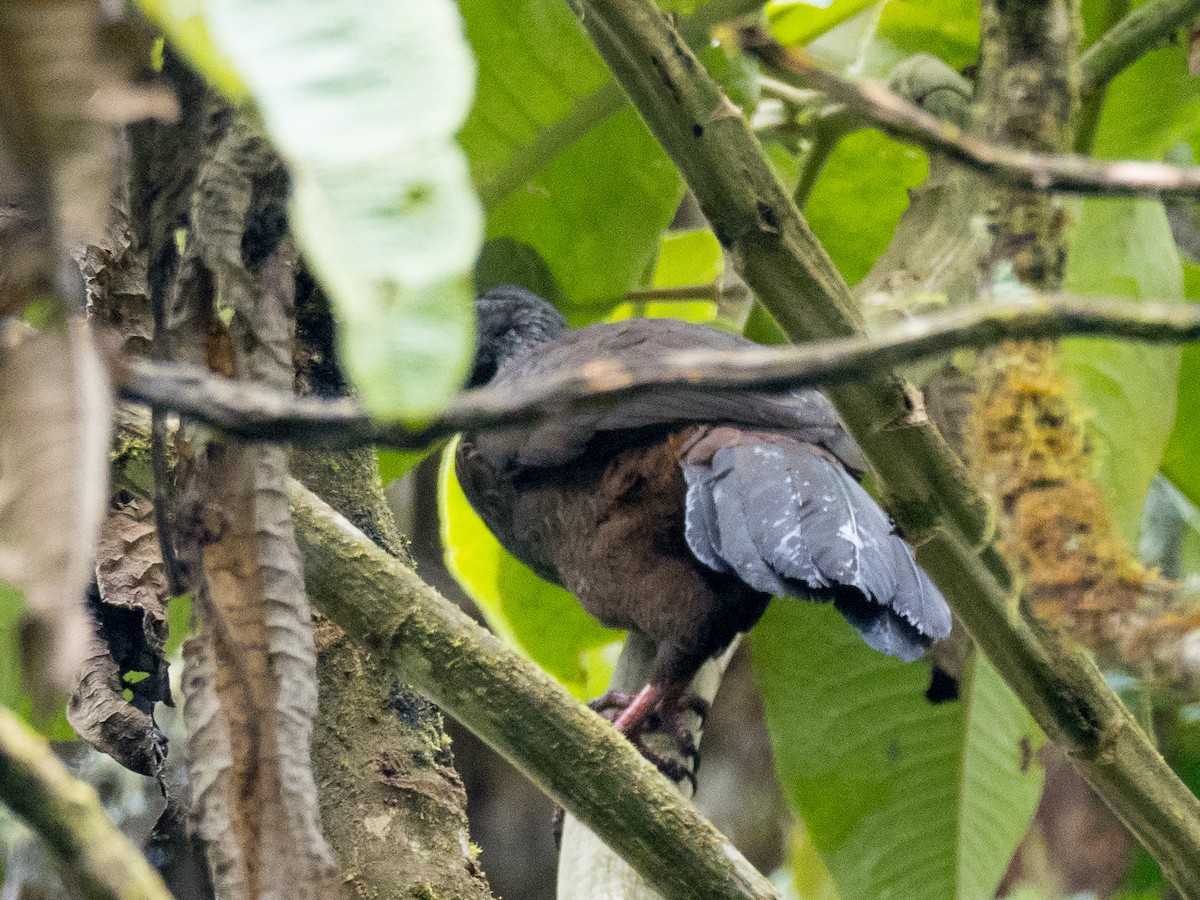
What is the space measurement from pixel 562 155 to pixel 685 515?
670 millimetres


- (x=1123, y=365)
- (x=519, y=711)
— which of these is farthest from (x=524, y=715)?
(x=1123, y=365)

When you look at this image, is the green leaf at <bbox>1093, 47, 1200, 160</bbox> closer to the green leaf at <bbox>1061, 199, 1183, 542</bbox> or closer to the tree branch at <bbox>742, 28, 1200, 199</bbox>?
the green leaf at <bbox>1061, 199, 1183, 542</bbox>

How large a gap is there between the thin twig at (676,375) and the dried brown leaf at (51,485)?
0.05 meters

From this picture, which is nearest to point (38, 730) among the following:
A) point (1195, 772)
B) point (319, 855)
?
point (319, 855)

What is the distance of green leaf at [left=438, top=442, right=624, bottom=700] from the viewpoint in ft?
8.51

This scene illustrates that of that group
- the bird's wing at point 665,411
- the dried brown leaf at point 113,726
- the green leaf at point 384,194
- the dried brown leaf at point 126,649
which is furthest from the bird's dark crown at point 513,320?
the green leaf at point 384,194

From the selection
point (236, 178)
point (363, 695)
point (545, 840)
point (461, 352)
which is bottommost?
point (545, 840)

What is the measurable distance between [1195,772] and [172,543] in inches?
83.2

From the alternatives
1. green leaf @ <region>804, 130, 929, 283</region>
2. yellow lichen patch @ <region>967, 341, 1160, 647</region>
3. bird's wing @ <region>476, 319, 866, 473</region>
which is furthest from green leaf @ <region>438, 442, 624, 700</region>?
yellow lichen patch @ <region>967, 341, 1160, 647</region>

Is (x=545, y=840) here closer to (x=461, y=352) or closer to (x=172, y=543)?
(x=172, y=543)

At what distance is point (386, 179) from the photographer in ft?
1.38

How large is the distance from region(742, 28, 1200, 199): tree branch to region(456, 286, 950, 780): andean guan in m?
1.25

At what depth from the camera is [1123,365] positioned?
1839 mm

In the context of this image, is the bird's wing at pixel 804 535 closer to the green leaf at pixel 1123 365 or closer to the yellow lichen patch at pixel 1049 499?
the green leaf at pixel 1123 365
